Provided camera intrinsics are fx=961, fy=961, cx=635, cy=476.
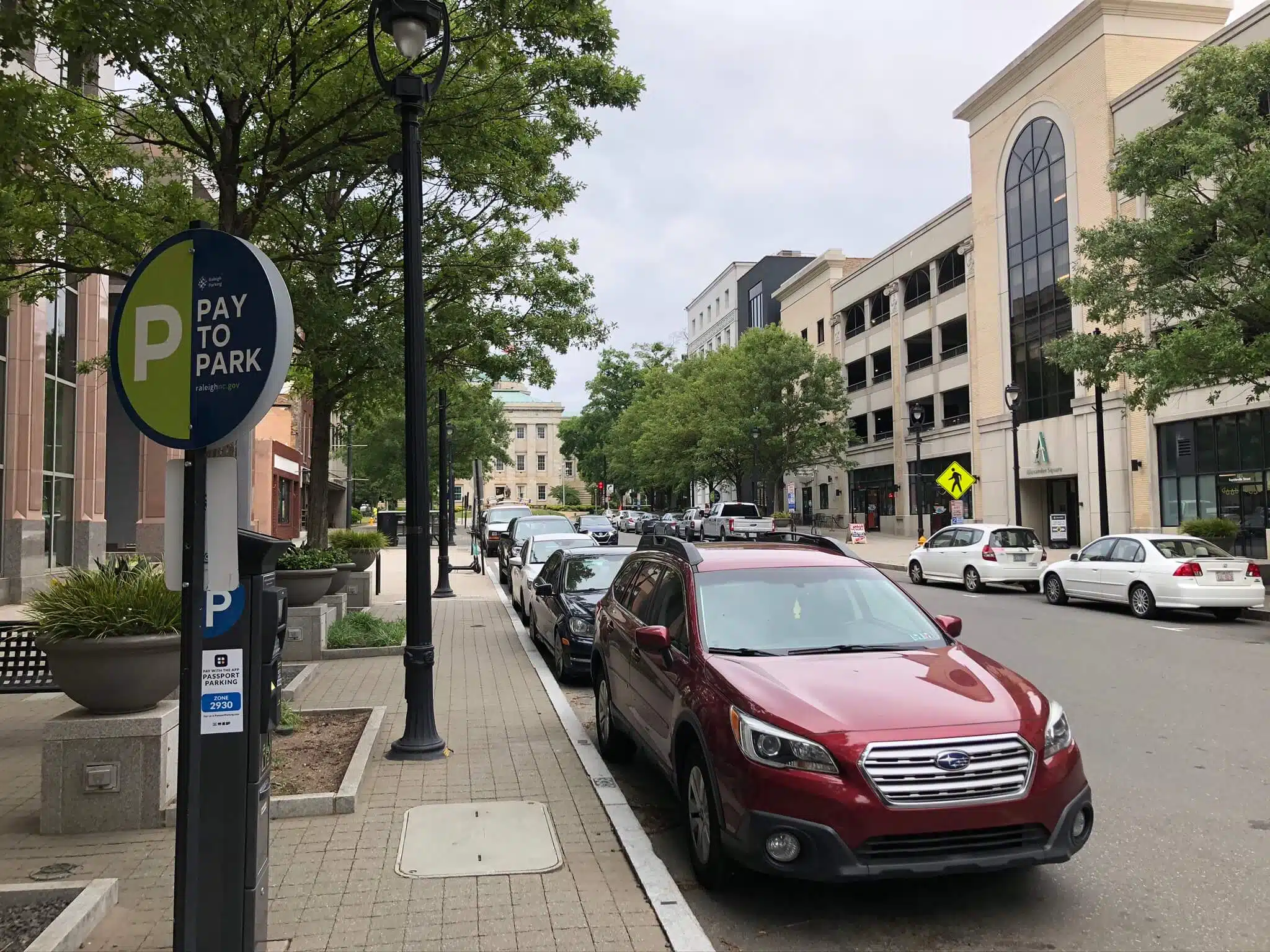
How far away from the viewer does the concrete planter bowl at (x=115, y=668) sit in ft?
16.3

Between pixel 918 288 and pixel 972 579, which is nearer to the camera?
pixel 972 579

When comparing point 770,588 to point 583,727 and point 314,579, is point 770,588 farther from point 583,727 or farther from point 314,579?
point 314,579

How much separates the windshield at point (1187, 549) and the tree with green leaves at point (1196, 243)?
3.05m

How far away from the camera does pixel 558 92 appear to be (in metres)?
9.94

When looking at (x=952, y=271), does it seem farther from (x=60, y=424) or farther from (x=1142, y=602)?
(x=60, y=424)

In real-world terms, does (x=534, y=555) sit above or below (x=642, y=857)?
above

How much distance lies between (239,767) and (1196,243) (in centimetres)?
2006

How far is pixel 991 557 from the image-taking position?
827 inches

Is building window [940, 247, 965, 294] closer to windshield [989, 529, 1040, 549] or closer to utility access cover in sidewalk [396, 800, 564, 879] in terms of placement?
windshield [989, 529, 1040, 549]

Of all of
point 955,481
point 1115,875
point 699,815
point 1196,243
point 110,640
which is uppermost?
point 1196,243

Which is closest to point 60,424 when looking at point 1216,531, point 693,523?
point 1216,531

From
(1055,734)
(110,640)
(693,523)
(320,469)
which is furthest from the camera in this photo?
(693,523)

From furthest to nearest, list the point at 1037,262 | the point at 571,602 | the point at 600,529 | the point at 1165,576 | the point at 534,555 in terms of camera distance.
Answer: the point at 1037,262 → the point at 600,529 → the point at 534,555 → the point at 1165,576 → the point at 571,602

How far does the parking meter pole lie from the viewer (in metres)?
3.17
